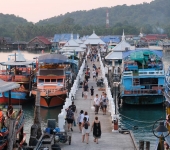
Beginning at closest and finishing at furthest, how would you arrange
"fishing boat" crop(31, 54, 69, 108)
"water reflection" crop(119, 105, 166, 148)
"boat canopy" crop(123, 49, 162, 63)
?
"water reflection" crop(119, 105, 166, 148), "fishing boat" crop(31, 54, 69, 108), "boat canopy" crop(123, 49, 162, 63)

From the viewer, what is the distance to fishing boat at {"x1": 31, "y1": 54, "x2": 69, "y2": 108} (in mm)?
34938

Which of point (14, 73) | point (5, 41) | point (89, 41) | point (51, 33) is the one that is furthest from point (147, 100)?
point (51, 33)

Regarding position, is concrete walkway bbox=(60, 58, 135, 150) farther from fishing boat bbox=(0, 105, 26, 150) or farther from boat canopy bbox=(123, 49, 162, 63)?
boat canopy bbox=(123, 49, 162, 63)

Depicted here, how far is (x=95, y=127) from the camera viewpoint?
18578 millimetres

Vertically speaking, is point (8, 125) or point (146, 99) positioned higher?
point (8, 125)

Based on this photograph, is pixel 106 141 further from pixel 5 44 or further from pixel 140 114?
pixel 5 44

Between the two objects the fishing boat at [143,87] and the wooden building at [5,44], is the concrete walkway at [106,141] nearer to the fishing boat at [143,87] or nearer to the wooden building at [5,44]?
the fishing boat at [143,87]

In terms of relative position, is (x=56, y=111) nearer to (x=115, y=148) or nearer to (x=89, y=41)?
(x=115, y=148)

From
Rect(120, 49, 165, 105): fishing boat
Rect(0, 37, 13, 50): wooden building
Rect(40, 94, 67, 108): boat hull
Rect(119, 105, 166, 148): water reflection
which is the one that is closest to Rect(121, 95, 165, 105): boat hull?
Rect(120, 49, 165, 105): fishing boat

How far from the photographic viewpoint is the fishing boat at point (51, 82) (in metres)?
34.9

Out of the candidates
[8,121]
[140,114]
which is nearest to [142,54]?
[140,114]

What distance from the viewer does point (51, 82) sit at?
3625cm

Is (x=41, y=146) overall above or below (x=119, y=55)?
below

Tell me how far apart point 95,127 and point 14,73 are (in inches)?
935
